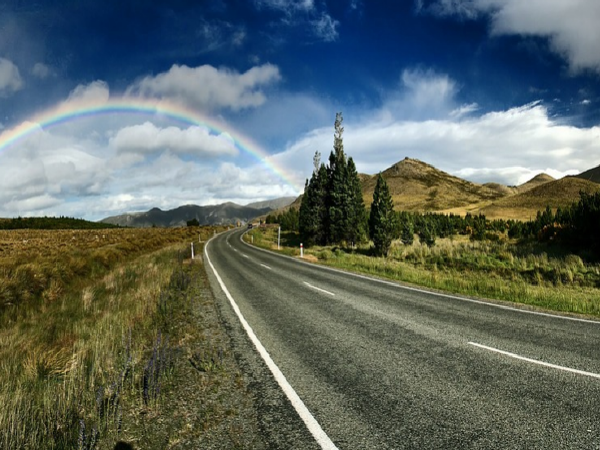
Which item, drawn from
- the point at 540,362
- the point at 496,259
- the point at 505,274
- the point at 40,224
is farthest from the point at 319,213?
the point at 40,224

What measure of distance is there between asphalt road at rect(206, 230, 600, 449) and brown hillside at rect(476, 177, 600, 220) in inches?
3158

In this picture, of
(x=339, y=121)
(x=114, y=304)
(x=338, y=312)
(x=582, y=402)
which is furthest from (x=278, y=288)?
(x=339, y=121)

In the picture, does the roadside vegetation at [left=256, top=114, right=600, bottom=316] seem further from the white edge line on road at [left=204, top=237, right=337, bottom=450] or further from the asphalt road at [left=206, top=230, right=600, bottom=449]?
the white edge line on road at [left=204, top=237, right=337, bottom=450]

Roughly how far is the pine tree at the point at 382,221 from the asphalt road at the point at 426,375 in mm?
16522

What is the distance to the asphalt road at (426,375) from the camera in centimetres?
311

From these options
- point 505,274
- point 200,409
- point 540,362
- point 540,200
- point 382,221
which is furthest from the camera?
point 540,200

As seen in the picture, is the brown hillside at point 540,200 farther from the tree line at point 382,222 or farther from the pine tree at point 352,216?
the pine tree at point 352,216

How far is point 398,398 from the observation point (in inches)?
149

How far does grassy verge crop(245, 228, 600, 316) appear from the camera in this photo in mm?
9695

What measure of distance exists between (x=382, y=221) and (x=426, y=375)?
838 inches

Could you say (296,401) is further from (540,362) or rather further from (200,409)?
(540,362)

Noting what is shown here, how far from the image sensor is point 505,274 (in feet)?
50.5

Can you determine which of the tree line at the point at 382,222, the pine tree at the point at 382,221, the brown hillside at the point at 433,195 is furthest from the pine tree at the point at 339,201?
the brown hillside at the point at 433,195

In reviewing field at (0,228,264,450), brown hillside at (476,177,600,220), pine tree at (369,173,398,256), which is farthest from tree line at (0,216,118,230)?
brown hillside at (476,177,600,220)
